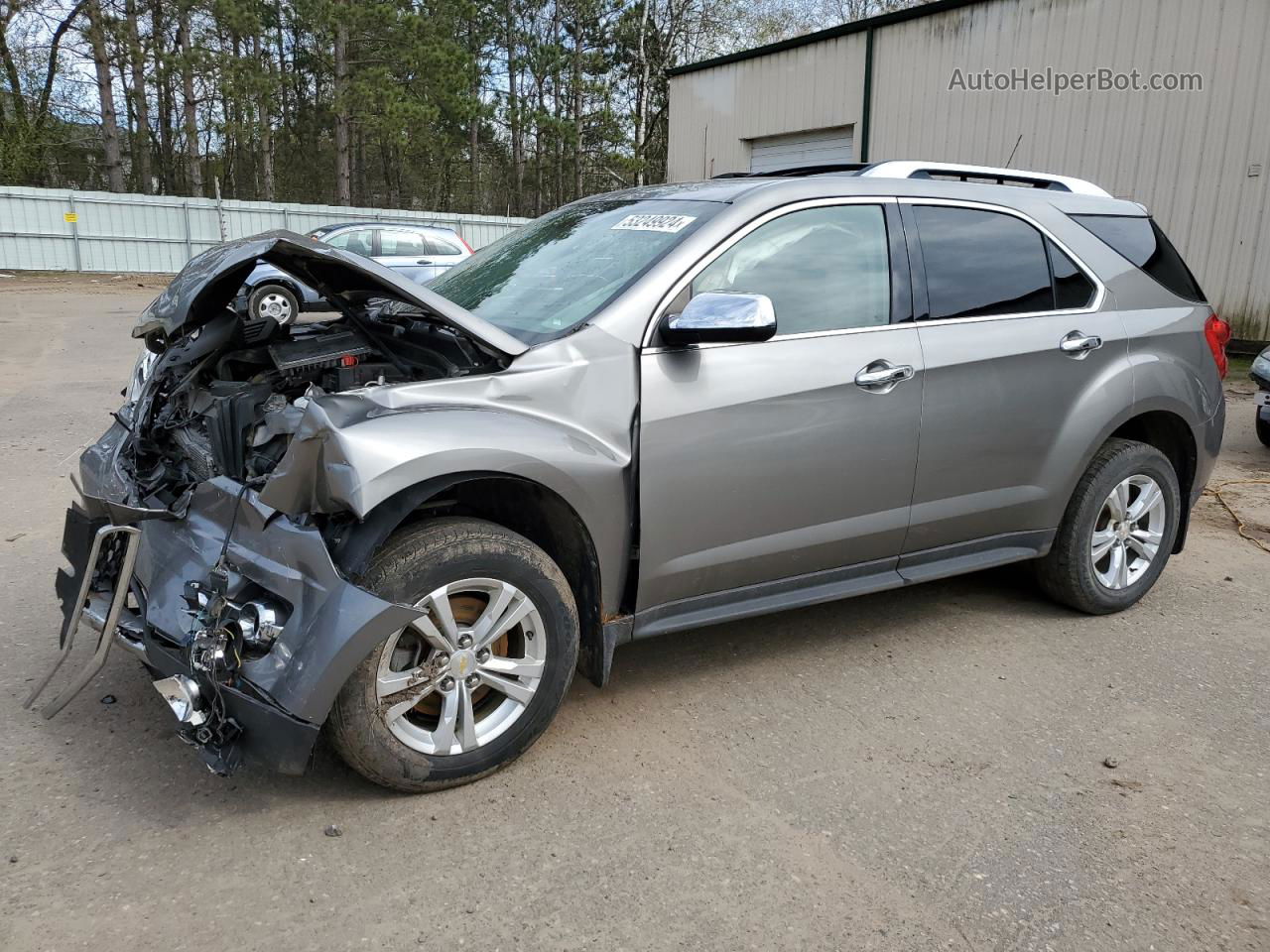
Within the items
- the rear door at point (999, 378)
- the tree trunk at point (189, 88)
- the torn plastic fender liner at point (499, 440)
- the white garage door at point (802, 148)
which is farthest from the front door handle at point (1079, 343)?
the tree trunk at point (189, 88)

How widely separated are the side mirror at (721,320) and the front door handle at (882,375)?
57 cm

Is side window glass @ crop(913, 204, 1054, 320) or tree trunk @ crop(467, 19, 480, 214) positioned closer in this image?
side window glass @ crop(913, 204, 1054, 320)

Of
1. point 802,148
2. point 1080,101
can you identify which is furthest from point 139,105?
point 1080,101

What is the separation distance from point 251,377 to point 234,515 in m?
0.91

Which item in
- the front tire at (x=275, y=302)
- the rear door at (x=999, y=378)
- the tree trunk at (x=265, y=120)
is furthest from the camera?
the tree trunk at (x=265, y=120)

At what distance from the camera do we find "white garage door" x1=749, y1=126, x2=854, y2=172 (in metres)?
16.1

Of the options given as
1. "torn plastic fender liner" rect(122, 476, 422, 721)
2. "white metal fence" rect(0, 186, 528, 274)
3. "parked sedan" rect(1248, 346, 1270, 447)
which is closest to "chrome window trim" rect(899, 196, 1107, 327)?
"torn plastic fender liner" rect(122, 476, 422, 721)

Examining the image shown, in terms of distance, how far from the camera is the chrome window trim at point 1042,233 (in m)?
3.82

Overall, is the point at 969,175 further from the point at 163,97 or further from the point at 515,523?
the point at 163,97

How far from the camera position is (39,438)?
7379 millimetres

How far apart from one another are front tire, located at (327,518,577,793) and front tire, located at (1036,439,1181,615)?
2464mm

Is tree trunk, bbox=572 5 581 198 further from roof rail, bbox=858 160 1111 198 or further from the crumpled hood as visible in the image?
the crumpled hood

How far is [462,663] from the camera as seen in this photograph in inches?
112

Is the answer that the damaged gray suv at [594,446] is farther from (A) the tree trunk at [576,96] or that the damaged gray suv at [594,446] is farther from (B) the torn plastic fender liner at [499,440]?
(A) the tree trunk at [576,96]
